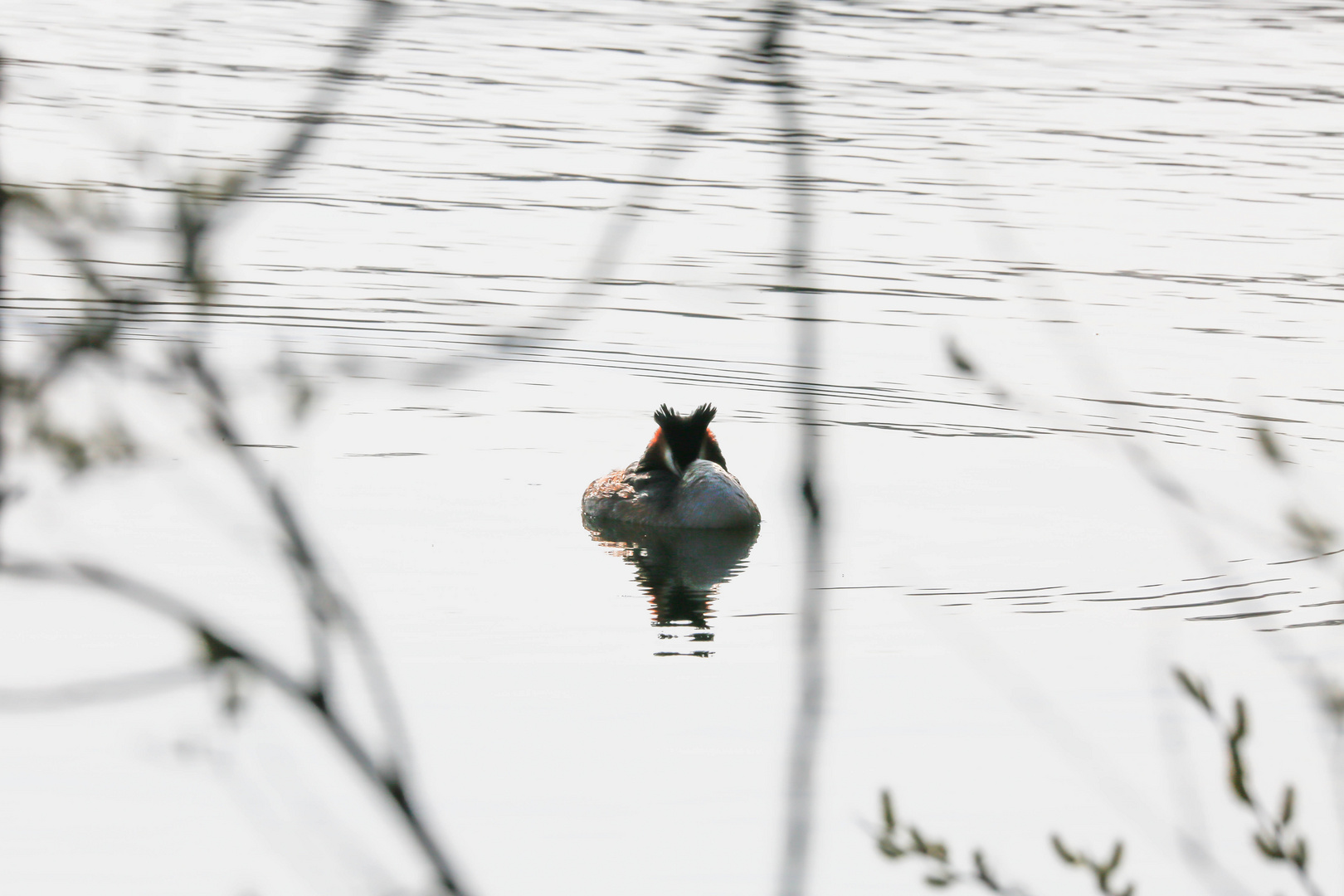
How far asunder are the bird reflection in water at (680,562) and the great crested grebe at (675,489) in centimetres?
6

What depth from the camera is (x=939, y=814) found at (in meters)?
6.90

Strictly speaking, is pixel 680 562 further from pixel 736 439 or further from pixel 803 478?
pixel 803 478

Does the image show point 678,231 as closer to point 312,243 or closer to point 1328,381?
point 312,243

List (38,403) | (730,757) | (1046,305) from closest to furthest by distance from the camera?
(38,403), (730,757), (1046,305)

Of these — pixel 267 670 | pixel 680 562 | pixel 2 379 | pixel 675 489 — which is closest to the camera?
pixel 267 670

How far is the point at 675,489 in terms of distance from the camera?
1199cm

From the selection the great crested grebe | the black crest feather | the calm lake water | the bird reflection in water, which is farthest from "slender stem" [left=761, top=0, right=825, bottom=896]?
the black crest feather

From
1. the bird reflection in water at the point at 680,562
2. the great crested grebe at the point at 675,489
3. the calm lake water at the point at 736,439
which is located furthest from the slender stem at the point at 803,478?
the great crested grebe at the point at 675,489

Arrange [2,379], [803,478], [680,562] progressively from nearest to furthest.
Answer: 1. [803,478]
2. [2,379]
3. [680,562]

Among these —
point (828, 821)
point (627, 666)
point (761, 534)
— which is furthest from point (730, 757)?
point (761, 534)

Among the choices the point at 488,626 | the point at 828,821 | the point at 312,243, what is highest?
the point at 312,243

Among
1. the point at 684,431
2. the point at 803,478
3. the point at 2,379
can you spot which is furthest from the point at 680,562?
the point at 803,478

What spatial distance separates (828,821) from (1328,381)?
8.39 meters

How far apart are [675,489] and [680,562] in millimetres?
942
